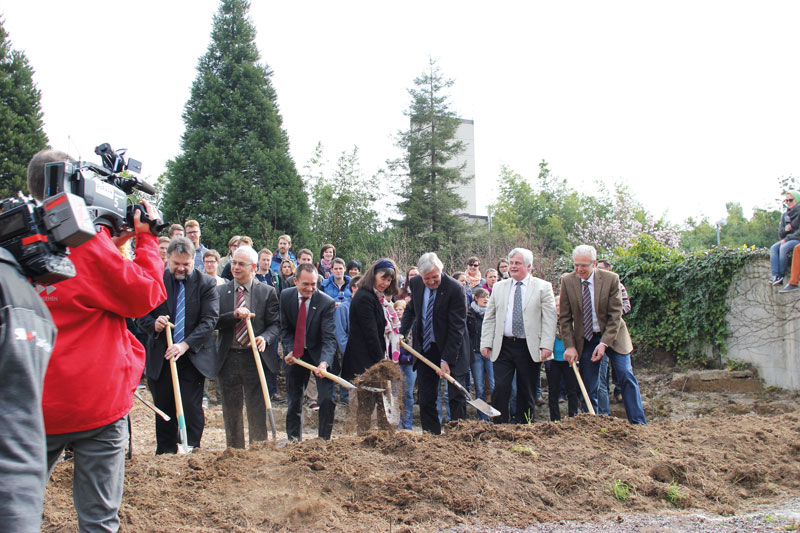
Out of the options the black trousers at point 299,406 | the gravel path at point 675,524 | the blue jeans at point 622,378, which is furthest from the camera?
the blue jeans at point 622,378

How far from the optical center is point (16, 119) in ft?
55.0

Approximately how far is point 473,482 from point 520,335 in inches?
110

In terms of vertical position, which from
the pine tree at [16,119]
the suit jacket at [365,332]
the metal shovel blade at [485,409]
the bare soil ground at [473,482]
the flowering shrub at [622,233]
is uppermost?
the pine tree at [16,119]

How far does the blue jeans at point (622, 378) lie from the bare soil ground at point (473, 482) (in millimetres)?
1204

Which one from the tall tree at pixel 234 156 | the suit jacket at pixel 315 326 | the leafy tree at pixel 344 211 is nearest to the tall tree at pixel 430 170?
the leafy tree at pixel 344 211

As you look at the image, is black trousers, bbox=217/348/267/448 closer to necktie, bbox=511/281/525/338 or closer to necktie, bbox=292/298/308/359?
necktie, bbox=292/298/308/359

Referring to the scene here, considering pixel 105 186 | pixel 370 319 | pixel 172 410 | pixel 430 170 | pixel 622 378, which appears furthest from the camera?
pixel 430 170

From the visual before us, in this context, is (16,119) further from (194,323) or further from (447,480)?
(447,480)

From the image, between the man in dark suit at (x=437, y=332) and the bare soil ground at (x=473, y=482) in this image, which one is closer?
the bare soil ground at (x=473, y=482)

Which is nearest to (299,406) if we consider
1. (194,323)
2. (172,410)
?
(172,410)

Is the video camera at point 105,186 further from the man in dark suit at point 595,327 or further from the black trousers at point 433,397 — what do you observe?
the man in dark suit at point 595,327

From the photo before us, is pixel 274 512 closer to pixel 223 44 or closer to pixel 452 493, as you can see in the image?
pixel 452 493

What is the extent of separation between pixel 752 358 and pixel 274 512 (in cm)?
894

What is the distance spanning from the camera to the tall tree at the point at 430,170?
28.1 metres
